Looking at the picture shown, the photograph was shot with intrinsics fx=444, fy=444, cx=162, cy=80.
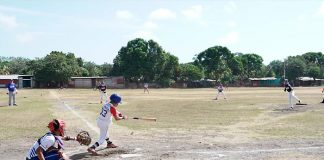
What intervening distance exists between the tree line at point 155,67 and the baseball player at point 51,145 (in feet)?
303

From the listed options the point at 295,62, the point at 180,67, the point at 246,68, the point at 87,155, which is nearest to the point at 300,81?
the point at 295,62

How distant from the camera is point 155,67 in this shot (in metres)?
102

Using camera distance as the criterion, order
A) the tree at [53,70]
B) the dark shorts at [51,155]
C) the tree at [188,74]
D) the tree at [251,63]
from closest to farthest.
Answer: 1. the dark shorts at [51,155]
2. the tree at [53,70]
3. the tree at [188,74]
4. the tree at [251,63]

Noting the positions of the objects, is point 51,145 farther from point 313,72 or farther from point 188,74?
point 313,72

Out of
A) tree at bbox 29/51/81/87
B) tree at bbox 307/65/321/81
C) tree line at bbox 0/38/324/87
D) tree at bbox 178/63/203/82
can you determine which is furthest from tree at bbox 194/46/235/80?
tree at bbox 29/51/81/87

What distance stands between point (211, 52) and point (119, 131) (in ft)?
356

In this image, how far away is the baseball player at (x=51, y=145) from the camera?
6910 millimetres

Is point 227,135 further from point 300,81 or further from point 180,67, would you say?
point 300,81

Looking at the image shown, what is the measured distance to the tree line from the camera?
9962 cm

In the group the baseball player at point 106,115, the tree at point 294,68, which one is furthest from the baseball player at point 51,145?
the tree at point 294,68

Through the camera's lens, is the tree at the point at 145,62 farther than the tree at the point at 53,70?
Yes

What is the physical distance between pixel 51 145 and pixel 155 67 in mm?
95495

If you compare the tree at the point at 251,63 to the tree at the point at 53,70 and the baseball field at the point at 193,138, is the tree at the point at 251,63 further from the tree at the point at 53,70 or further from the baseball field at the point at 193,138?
the baseball field at the point at 193,138

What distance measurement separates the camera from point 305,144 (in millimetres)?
12938
